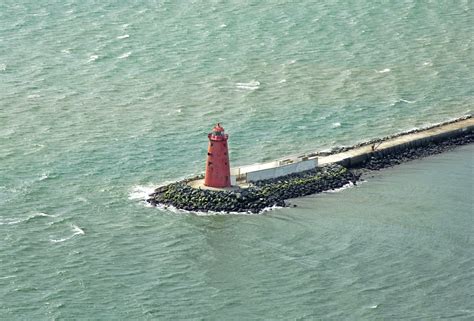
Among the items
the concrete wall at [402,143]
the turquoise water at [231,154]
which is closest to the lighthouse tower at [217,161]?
the turquoise water at [231,154]

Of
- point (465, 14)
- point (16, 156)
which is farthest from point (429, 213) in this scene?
point (465, 14)

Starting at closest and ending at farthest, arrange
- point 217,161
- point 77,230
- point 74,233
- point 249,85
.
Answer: point 74,233
point 77,230
point 217,161
point 249,85

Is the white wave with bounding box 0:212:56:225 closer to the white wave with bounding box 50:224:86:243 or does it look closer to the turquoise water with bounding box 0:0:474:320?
the turquoise water with bounding box 0:0:474:320

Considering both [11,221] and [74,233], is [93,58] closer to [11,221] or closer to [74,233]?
[11,221]

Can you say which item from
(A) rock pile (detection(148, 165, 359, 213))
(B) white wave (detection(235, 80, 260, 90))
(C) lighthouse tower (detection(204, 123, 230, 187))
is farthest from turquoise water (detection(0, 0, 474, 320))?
(C) lighthouse tower (detection(204, 123, 230, 187))

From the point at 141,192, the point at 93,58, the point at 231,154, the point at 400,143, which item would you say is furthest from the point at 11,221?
the point at 93,58

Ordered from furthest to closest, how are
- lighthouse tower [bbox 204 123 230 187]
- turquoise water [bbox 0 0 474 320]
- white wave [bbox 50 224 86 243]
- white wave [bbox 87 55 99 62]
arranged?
white wave [bbox 87 55 99 62], lighthouse tower [bbox 204 123 230 187], white wave [bbox 50 224 86 243], turquoise water [bbox 0 0 474 320]

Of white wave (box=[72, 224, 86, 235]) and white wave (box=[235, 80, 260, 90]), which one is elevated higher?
white wave (box=[72, 224, 86, 235])

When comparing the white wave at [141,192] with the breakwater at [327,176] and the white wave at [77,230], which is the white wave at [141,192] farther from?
the white wave at [77,230]
